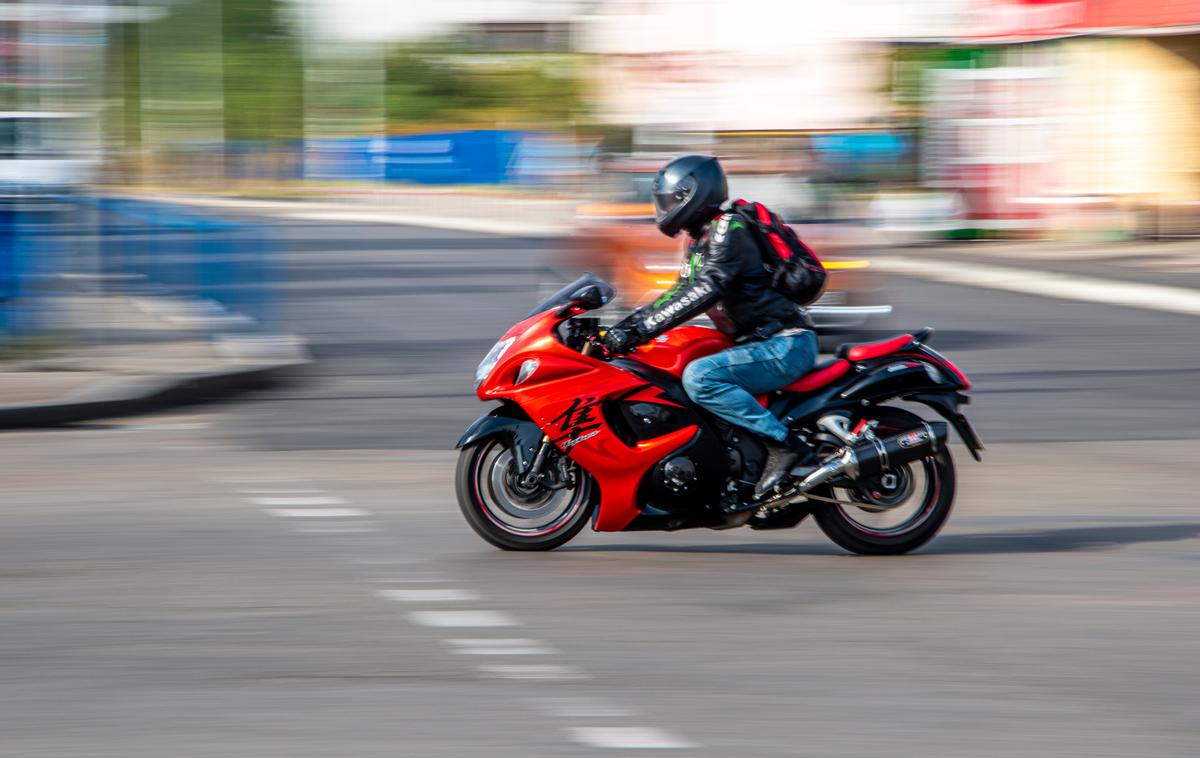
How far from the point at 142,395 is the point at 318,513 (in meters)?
4.36

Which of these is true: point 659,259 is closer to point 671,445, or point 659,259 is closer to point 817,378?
point 817,378

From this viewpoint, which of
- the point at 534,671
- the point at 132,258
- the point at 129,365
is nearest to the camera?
the point at 534,671

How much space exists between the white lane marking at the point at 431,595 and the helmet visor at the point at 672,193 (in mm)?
1843

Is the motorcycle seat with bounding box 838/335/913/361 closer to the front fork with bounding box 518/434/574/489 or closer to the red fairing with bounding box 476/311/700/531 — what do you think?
the red fairing with bounding box 476/311/700/531

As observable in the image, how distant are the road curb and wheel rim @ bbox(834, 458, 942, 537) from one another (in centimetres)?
646

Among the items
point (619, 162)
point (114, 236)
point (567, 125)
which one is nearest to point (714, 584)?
point (619, 162)

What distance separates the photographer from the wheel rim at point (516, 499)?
7820 millimetres

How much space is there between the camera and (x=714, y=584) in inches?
284

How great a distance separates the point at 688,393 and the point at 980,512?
2.09 m

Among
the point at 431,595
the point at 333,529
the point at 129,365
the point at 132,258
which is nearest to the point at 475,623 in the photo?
the point at 431,595

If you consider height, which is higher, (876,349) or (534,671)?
(876,349)

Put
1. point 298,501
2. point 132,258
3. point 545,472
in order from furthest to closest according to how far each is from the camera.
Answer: point 132,258 → point 298,501 → point 545,472

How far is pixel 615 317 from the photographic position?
15555mm

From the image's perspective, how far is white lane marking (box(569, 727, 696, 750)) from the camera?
16.6 feet
